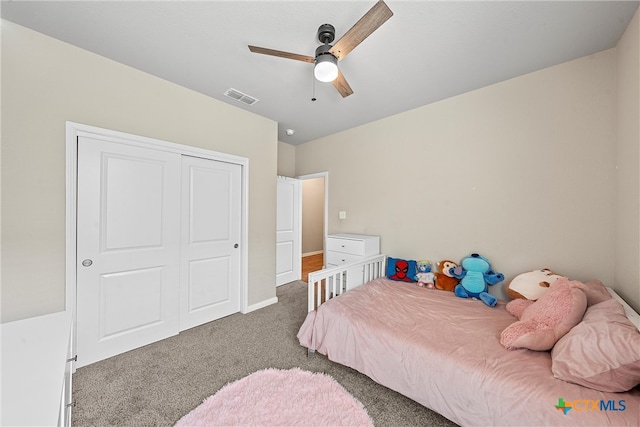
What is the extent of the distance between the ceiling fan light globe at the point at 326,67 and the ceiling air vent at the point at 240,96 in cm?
128

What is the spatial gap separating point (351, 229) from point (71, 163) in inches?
119

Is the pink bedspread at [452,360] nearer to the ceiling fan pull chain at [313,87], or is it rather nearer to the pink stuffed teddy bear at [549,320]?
the pink stuffed teddy bear at [549,320]

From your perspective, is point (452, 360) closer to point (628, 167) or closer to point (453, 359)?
point (453, 359)

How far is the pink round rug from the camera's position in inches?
54.8

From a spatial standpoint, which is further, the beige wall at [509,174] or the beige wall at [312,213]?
the beige wall at [312,213]

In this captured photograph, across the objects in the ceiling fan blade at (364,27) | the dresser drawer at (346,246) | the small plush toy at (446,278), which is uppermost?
the ceiling fan blade at (364,27)

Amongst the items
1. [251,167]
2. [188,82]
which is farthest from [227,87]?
[251,167]

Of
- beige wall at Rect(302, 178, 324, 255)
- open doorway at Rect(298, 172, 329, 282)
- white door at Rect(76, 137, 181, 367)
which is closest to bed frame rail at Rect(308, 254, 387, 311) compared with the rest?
white door at Rect(76, 137, 181, 367)

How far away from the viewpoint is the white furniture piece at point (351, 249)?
2.94m

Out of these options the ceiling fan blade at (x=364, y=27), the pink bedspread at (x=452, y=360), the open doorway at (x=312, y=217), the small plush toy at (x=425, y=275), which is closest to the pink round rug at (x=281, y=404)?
the pink bedspread at (x=452, y=360)

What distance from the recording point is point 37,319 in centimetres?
119

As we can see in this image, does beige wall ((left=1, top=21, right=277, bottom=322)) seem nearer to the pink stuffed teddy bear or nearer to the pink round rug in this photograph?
the pink round rug

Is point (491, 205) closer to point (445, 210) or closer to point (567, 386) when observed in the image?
point (445, 210)

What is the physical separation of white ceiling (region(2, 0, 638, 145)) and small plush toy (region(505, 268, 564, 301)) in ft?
5.79
